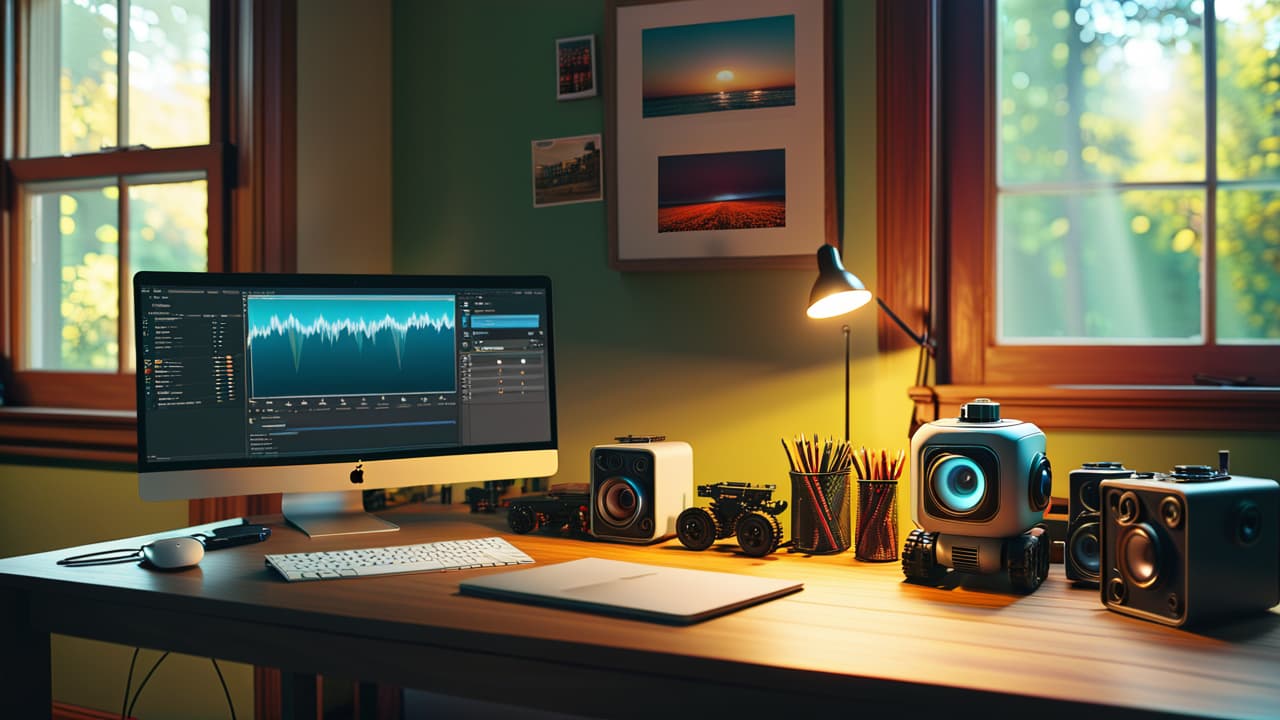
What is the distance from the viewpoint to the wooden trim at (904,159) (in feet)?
6.01

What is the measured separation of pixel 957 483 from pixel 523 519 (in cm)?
77

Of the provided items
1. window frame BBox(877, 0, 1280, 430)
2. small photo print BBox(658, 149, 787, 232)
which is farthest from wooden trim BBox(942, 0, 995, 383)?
small photo print BBox(658, 149, 787, 232)

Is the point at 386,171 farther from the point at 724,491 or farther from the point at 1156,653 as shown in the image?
the point at 1156,653

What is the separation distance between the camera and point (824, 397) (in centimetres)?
192

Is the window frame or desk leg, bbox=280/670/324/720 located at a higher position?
the window frame

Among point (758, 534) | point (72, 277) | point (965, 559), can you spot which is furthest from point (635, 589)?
point (72, 277)

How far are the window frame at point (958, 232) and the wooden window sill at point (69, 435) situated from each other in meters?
1.70

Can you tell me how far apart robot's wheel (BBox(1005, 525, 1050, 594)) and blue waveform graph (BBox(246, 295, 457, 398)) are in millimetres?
985

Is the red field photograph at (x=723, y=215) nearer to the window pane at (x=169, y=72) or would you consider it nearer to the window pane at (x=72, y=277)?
the window pane at (x=169, y=72)

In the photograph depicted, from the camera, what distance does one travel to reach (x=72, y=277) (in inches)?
94.4

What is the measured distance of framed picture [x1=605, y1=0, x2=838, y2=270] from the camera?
6.28 ft

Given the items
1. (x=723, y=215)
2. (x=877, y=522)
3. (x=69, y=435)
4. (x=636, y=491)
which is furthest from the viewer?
(x=69, y=435)

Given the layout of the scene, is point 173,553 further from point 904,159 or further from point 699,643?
point 904,159

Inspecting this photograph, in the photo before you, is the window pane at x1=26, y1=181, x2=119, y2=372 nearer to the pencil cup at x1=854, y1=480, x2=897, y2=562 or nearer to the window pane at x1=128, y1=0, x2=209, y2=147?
the window pane at x1=128, y1=0, x2=209, y2=147
